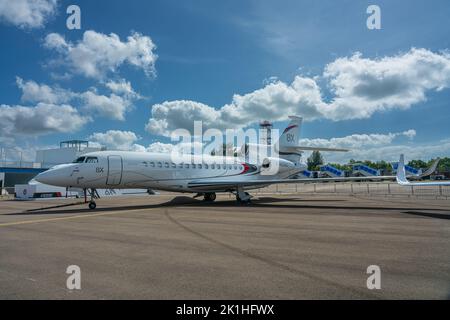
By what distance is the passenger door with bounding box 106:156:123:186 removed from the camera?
1773 cm

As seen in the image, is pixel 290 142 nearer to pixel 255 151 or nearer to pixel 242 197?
pixel 255 151

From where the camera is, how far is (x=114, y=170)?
17.8 metres

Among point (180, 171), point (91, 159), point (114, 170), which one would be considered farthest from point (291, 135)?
point (91, 159)

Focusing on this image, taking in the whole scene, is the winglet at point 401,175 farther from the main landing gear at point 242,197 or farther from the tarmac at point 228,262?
the main landing gear at point 242,197

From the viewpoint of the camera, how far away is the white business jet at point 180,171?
55.2 feet

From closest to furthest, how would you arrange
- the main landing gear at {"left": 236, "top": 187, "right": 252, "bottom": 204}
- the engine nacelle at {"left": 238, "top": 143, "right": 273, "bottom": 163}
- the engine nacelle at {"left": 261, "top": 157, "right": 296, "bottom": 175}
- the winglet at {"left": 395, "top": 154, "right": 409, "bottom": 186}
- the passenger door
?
the winglet at {"left": 395, "top": 154, "right": 409, "bottom": 186}
the passenger door
the main landing gear at {"left": 236, "top": 187, "right": 252, "bottom": 204}
the engine nacelle at {"left": 261, "top": 157, "right": 296, "bottom": 175}
the engine nacelle at {"left": 238, "top": 143, "right": 273, "bottom": 163}

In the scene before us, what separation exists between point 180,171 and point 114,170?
4.50 meters

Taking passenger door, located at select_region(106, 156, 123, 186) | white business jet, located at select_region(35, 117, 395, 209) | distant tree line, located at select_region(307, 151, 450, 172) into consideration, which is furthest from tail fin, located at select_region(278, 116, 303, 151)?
distant tree line, located at select_region(307, 151, 450, 172)
